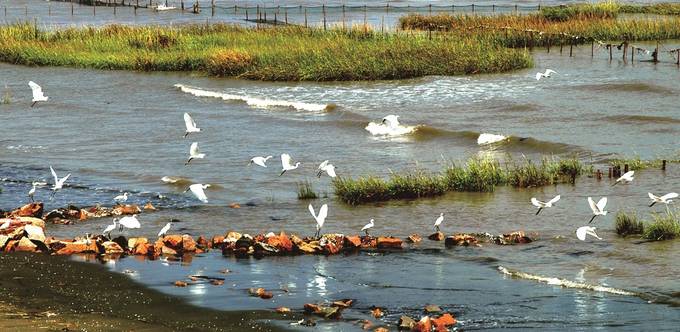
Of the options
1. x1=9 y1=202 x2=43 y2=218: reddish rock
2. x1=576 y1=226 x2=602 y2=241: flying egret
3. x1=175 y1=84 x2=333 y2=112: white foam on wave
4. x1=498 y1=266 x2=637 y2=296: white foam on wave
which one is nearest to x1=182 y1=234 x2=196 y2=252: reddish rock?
x1=9 y1=202 x2=43 y2=218: reddish rock

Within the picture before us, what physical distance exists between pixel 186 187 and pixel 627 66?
70.7ft

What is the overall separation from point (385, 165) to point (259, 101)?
1102 cm

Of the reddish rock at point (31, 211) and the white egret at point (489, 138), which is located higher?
the reddish rock at point (31, 211)

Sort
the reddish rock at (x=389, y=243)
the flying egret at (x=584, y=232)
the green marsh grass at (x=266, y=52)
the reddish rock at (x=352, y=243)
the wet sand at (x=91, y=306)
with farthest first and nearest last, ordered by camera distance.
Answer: the green marsh grass at (x=266, y=52) < the reddish rock at (x=389, y=243) < the reddish rock at (x=352, y=243) < the flying egret at (x=584, y=232) < the wet sand at (x=91, y=306)

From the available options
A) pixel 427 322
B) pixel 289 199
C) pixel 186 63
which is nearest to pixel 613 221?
pixel 289 199

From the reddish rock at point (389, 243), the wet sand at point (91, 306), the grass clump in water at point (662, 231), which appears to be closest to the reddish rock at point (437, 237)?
the reddish rock at point (389, 243)

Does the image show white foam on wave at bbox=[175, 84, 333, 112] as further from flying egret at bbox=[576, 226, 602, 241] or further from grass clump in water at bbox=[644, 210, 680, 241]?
grass clump in water at bbox=[644, 210, 680, 241]

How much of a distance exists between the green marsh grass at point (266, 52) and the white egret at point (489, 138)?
11.3m

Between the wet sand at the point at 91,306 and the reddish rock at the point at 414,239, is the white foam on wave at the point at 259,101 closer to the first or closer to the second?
the reddish rock at the point at 414,239

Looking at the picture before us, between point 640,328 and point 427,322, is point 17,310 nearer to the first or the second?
point 427,322

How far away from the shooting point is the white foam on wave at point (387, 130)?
23.8 meters

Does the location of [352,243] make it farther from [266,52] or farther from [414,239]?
[266,52]

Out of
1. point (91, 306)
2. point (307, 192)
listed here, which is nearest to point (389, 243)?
point (91, 306)

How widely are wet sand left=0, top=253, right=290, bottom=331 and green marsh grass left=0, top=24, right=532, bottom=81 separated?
78.8 ft
